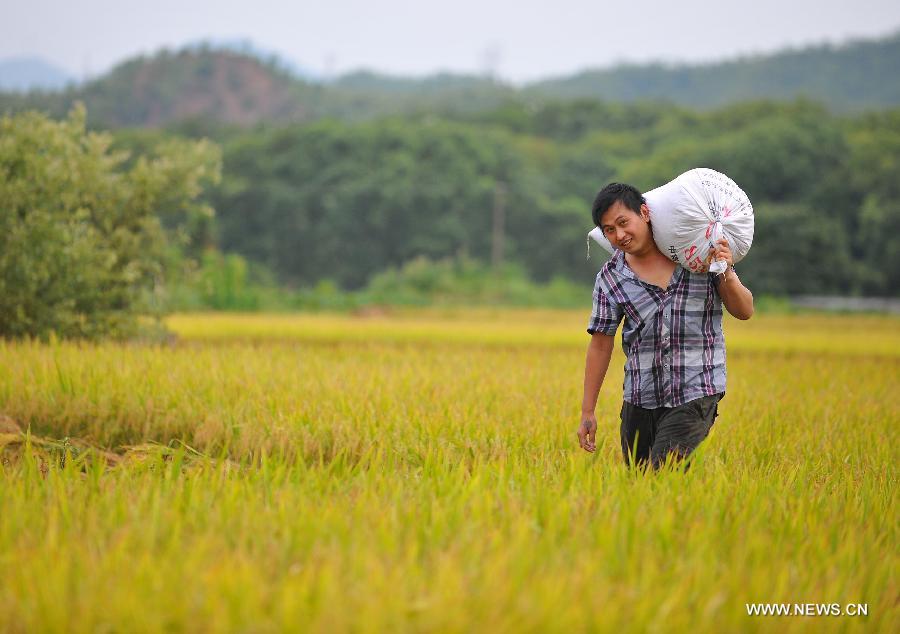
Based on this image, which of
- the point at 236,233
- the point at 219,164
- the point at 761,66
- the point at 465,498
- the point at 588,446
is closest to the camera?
the point at 465,498

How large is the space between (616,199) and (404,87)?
169229 millimetres

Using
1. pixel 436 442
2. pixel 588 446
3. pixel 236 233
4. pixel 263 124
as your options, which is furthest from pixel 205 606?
pixel 263 124

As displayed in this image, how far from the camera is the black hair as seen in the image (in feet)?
11.3

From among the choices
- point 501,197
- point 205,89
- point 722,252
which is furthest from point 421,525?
point 205,89

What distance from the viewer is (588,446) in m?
3.70

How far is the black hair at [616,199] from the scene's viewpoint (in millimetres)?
3451

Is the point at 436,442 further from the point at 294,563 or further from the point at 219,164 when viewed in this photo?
the point at 219,164

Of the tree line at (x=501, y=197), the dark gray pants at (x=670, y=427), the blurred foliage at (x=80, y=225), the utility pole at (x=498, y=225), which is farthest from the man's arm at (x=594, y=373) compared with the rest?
the utility pole at (x=498, y=225)

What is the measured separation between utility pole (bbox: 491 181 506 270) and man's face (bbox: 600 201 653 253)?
47.4 metres

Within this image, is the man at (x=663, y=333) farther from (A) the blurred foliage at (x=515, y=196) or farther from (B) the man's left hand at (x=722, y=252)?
(A) the blurred foliage at (x=515, y=196)

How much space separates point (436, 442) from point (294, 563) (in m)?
2.39

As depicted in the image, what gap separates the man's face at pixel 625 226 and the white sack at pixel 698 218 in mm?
40

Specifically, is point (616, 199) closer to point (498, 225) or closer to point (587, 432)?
point (587, 432)

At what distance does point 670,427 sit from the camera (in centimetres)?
366
